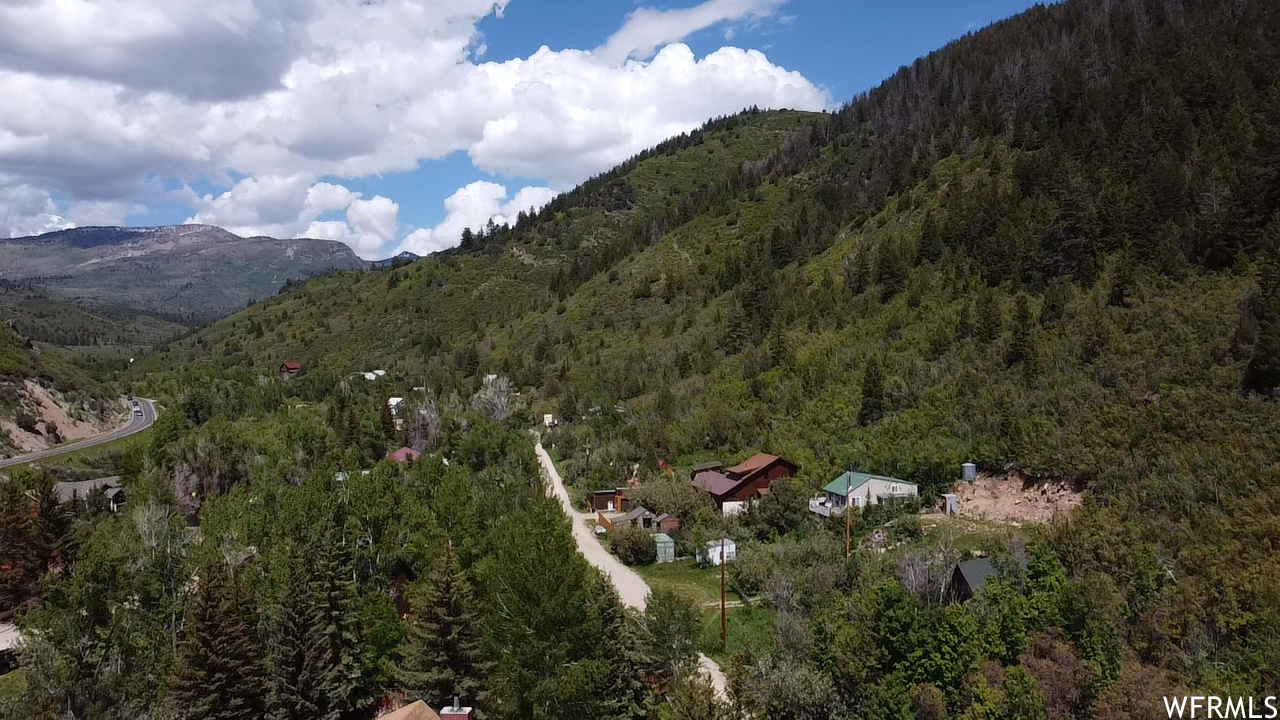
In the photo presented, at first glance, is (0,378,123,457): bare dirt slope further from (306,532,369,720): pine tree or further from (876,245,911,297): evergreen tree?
(876,245,911,297): evergreen tree

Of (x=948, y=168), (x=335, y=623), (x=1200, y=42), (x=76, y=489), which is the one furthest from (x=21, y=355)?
(x=1200, y=42)

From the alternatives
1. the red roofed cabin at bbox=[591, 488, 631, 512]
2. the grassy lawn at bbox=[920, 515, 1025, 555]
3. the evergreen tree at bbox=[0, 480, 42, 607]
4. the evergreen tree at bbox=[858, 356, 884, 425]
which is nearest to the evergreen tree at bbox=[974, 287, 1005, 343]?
the evergreen tree at bbox=[858, 356, 884, 425]

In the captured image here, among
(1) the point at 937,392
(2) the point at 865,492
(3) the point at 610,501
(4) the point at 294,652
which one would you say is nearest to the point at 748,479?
(2) the point at 865,492

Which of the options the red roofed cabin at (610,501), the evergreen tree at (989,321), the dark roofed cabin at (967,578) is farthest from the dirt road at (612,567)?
the evergreen tree at (989,321)

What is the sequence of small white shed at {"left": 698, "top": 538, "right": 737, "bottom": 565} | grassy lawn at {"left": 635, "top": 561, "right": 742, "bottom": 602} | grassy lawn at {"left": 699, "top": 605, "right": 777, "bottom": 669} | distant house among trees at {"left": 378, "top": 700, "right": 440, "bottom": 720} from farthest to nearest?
small white shed at {"left": 698, "top": 538, "right": 737, "bottom": 565}
grassy lawn at {"left": 635, "top": 561, "right": 742, "bottom": 602}
grassy lawn at {"left": 699, "top": 605, "right": 777, "bottom": 669}
distant house among trees at {"left": 378, "top": 700, "right": 440, "bottom": 720}

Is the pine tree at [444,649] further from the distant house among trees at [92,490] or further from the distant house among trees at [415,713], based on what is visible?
the distant house among trees at [92,490]

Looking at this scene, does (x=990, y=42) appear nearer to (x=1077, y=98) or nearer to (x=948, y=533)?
(x=1077, y=98)
